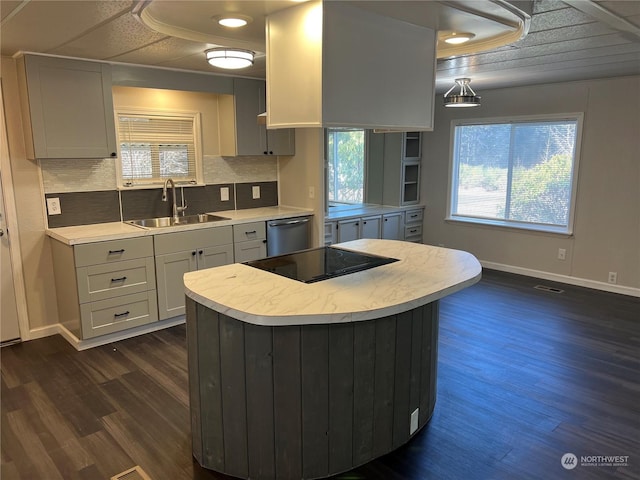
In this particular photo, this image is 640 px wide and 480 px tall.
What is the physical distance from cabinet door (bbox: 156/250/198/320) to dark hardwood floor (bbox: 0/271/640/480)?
24 centimetres

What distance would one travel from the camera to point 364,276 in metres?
2.42

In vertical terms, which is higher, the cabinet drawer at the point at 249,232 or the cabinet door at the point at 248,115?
the cabinet door at the point at 248,115

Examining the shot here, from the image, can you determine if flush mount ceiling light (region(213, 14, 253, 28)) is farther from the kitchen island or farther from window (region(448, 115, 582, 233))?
window (region(448, 115, 582, 233))

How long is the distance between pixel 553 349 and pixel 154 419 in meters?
2.93

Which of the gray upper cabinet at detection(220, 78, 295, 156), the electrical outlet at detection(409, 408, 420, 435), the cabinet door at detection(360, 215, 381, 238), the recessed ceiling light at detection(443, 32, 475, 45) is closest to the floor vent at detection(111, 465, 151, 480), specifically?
the electrical outlet at detection(409, 408, 420, 435)

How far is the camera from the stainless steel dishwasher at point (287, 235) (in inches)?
179

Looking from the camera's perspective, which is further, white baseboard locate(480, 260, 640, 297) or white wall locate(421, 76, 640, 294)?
white baseboard locate(480, 260, 640, 297)

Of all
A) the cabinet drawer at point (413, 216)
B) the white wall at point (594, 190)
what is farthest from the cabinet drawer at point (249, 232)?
the white wall at point (594, 190)

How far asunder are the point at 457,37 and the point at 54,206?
3.31m

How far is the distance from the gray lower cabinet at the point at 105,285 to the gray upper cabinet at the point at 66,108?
0.78 metres

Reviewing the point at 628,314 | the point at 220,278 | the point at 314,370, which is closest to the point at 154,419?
the point at 220,278

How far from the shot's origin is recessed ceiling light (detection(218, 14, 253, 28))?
7.47 feet

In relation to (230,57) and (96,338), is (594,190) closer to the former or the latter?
(230,57)

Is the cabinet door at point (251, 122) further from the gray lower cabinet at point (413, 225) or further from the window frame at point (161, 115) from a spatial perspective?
the gray lower cabinet at point (413, 225)
